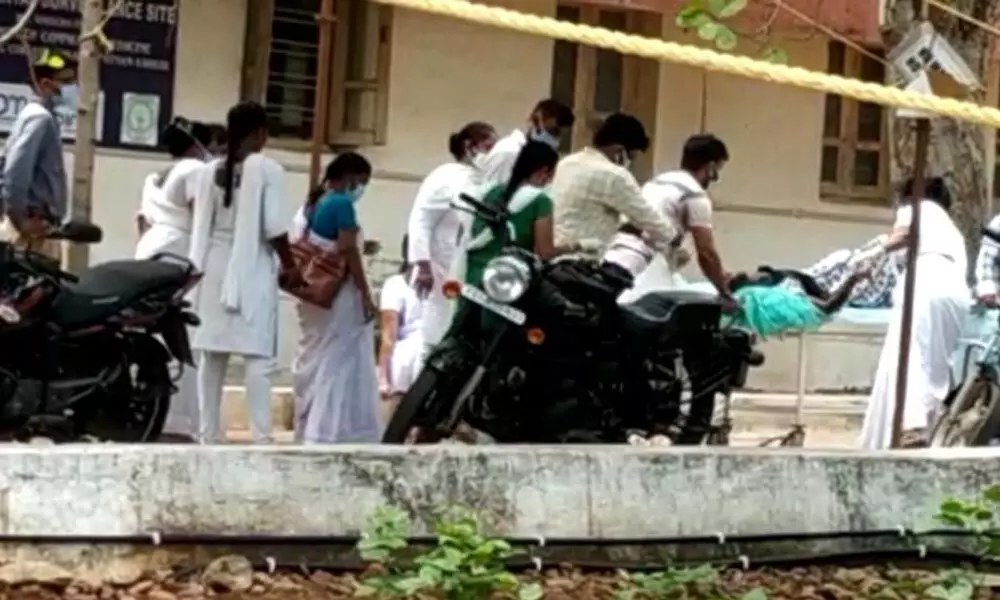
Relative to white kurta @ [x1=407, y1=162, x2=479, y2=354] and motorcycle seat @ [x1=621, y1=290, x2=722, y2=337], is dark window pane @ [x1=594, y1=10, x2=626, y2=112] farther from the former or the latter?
motorcycle seat @ [x1=621, y1=290, x2=722, y2=337]

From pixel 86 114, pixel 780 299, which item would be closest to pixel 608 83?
pixel 780 299

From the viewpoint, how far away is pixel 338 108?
15.5 meters

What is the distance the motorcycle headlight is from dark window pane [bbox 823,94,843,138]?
29.4 ft

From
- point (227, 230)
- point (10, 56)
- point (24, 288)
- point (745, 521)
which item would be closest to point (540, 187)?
point (227, 230)

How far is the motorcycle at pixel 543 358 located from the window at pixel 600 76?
6.72 metres

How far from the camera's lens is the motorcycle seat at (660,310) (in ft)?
29.9

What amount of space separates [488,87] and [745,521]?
371 inches

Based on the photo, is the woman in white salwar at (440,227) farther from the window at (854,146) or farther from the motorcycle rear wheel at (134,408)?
the window at (854,146)

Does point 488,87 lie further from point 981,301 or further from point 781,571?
point 781,571

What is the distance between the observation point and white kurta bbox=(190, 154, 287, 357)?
9.38 metres

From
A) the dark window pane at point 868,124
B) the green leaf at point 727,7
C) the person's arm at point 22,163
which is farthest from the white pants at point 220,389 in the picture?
the dark window pane at point 868,124

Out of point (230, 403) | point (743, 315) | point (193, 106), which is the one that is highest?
point (193, 106)

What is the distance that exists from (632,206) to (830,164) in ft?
27.3

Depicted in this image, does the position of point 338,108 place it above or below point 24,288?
above
